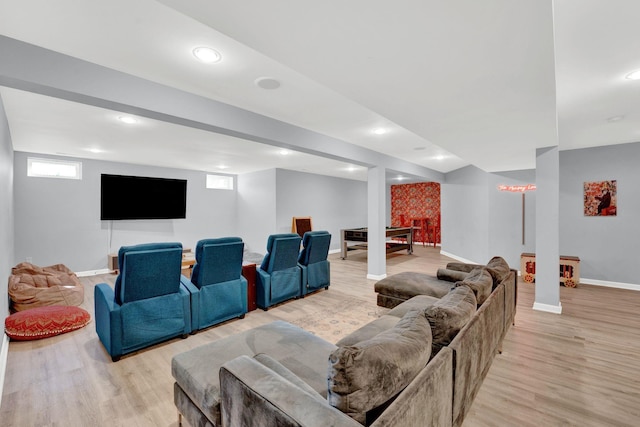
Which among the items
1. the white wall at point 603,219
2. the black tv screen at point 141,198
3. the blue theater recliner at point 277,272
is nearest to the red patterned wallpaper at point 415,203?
the white wall at point 603,219

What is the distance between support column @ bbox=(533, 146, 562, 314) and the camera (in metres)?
3.79

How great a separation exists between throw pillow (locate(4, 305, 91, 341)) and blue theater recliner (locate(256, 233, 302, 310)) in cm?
211

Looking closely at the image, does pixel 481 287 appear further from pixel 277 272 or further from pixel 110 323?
pixel 110 323

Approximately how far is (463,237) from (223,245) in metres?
6.76

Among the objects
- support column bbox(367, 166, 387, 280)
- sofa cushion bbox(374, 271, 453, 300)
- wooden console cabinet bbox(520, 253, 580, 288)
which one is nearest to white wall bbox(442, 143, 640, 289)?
wooden console cabinet bbox(520, 253, 580, 288)

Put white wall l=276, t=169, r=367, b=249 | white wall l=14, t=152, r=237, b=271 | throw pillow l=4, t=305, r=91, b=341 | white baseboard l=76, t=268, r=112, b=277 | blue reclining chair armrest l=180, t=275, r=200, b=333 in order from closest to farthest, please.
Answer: throw pillow l=4, t=305, r=91, b=341 → blue reclining chair armrest l=180, t=275, r=200, b=333 → white wall l=14, t=152, r=237, b=271 → white baseboard l=76, t=268, r=112, b=277 → white wall l=276, t=169, r=367, b=249

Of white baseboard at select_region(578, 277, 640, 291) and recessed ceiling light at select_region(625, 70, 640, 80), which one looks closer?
recessed ceiling light at select_region(625, 70, 640, 80)

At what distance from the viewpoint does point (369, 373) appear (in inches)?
40.1

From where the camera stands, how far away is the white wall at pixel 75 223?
5.40m

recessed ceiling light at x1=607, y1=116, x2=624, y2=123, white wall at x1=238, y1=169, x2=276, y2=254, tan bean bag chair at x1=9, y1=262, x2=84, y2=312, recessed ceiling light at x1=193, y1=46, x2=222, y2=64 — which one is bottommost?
tan bean bag chair at x1=9, y1=262, x2=84, y2=312

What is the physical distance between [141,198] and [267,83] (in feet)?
18.2

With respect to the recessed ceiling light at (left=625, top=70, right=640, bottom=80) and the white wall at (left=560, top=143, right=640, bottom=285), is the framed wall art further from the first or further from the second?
the recessed ceiling light at (left=625, top=70, right=640, bottom=80)

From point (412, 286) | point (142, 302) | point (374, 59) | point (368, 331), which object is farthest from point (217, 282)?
point (374, 59)

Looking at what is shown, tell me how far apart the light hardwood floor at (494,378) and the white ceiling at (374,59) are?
2.28 meters
